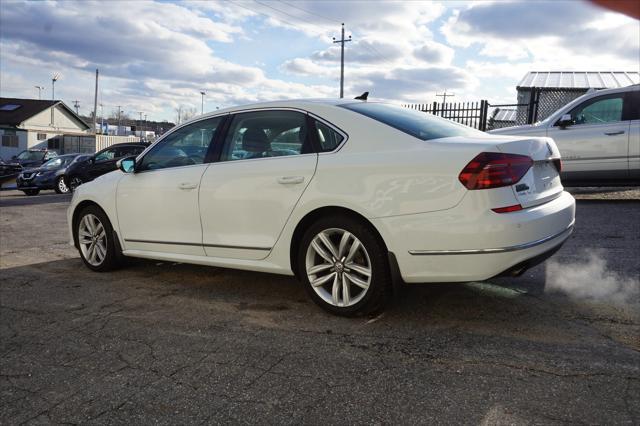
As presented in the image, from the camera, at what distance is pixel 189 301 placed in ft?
14.8

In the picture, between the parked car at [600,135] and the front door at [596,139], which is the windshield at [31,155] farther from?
the front door at [596,139]

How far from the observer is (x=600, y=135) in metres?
8.81

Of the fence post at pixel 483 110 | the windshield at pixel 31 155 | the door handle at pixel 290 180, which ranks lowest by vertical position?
the door handle at pixel 290 180

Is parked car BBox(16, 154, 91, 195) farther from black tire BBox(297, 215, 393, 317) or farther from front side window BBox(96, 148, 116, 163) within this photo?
black tire BBox(297, 215, 393, 317)

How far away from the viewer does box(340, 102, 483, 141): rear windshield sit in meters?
3.89

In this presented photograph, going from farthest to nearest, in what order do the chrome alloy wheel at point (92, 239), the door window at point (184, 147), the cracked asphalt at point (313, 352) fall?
1. the chrome alloy wheel at point (92, 239)
2. the door window at point (184, 147)
3. the cracked asphalt at point (313, 352)

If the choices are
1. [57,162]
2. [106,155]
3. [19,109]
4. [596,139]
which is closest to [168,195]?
[596,139]

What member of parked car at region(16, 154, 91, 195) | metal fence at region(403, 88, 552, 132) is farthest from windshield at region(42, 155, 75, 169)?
metal fence at region(403, 88, 552, 132)

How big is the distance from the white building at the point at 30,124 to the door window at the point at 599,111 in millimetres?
49203

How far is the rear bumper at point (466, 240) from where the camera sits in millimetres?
3365

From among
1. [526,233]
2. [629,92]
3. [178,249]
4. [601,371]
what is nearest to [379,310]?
[526,233]

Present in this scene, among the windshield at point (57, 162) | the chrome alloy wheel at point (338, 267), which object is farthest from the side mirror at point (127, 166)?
the windshield at point (57, 162)

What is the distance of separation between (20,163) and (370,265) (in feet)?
103

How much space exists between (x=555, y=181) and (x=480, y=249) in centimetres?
109
